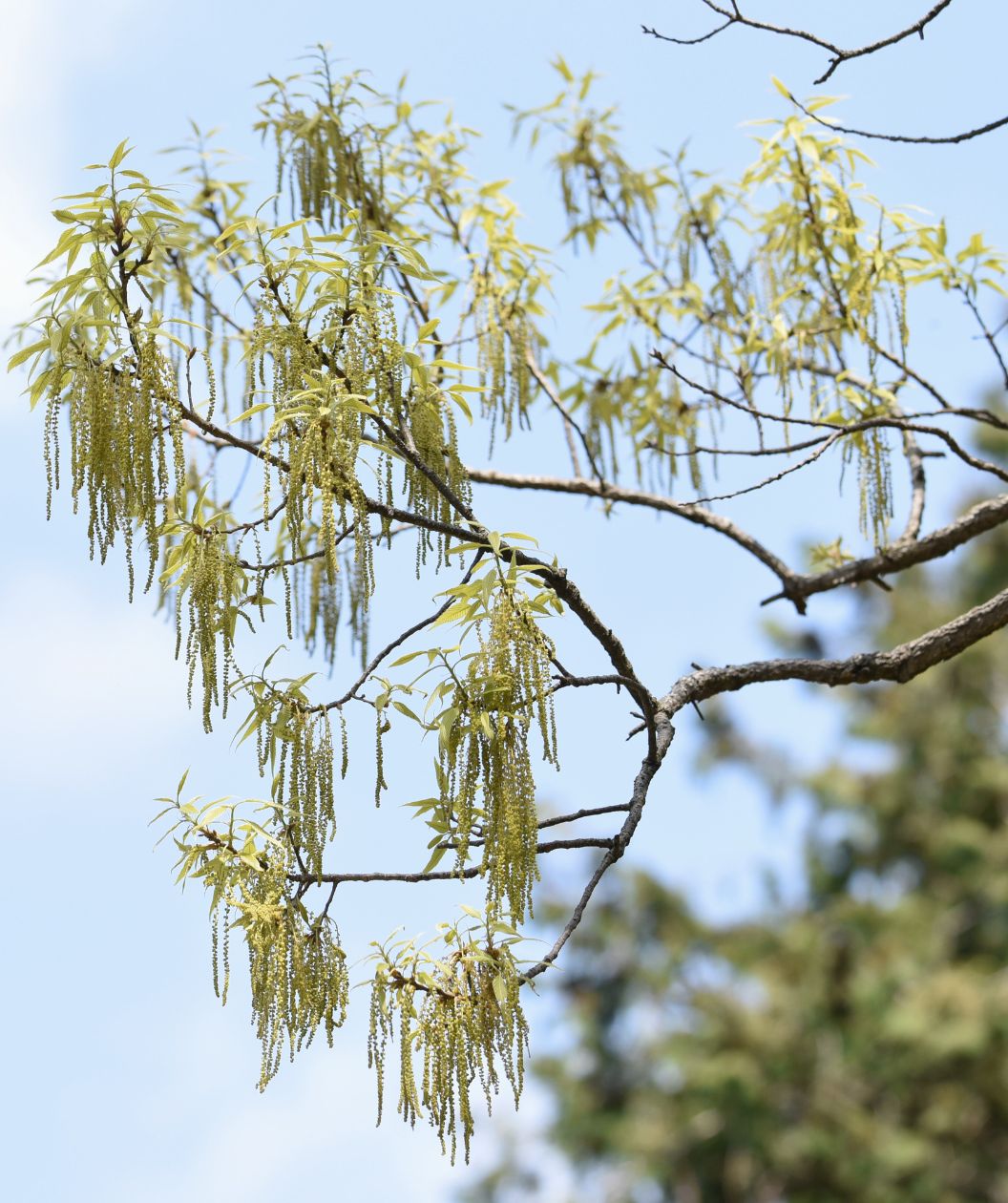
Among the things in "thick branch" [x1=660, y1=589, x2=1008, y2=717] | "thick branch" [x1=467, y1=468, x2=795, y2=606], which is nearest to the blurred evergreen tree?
"thick branch" [x1=467, y1=468, x2=795, y2=606]

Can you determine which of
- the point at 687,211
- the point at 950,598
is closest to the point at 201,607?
the point at 687,211

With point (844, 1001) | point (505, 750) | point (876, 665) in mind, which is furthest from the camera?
point (844, 1001)

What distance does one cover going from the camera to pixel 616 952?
1264 cm

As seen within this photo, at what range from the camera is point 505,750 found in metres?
2.10

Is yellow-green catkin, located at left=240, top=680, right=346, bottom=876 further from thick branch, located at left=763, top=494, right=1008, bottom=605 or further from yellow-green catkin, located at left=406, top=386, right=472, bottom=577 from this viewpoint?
thick branch, located at left=763, top=494, right=1008, bottom=605

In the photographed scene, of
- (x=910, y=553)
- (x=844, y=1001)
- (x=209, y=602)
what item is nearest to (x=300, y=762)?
(x=209, y=602)

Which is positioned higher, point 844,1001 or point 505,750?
point 505,750

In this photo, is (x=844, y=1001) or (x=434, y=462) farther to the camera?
(x=844, y=1001)

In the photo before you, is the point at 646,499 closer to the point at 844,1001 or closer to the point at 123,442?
the point at 123,442

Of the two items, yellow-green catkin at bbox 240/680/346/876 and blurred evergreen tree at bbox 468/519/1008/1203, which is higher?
yellow-green catkin at bbox 240/680/346/876

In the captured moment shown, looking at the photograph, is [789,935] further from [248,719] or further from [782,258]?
[248,719]

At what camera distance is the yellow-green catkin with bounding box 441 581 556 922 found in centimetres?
206

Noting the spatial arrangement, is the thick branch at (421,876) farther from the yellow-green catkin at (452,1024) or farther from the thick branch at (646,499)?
the thick branch at (646,499)

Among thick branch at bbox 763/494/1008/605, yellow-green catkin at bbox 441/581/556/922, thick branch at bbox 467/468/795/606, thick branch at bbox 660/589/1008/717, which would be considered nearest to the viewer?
yellow-green catkin at bbox 441/581/556/922
